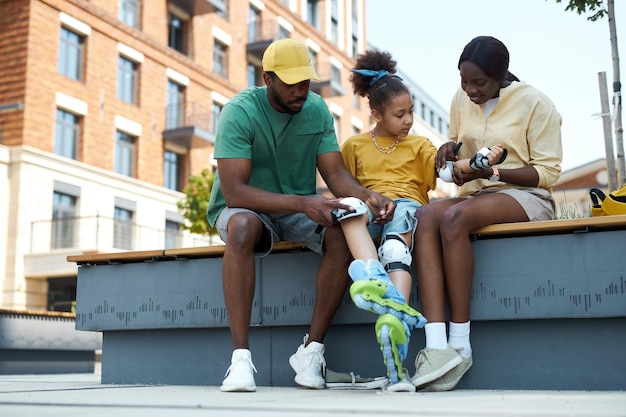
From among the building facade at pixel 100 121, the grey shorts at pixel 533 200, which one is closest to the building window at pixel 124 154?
the building facade at pixel 100 121

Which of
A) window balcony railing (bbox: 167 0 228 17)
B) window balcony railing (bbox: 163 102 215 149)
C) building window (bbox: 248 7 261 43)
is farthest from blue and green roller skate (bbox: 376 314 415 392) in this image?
building window (bbox: 248 7 261 43)

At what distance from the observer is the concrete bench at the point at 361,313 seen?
9.29 feet

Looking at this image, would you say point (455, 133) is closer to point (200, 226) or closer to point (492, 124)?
point (492, 124)

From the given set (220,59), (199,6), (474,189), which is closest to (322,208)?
(474,189)

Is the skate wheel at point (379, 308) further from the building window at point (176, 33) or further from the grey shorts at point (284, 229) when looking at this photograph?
the building window at point (176, 33)

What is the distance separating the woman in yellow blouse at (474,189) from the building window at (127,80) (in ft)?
55.8

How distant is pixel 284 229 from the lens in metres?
3.30

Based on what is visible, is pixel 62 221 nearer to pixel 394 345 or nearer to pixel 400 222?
pixel 400 222

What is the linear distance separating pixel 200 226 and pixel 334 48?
14.2 metres

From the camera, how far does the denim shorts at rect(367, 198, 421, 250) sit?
2.92 metres

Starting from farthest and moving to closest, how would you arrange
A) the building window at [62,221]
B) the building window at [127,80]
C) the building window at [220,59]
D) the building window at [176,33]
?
the building window at [220,59] < the building window at [176,33] < the building window at [127,80] < the building window at [62,221]

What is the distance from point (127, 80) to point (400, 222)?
1787cm

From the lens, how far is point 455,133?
351 cm

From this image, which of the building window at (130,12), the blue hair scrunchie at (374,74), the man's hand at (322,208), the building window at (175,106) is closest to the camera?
the man's hand at (322,208)
